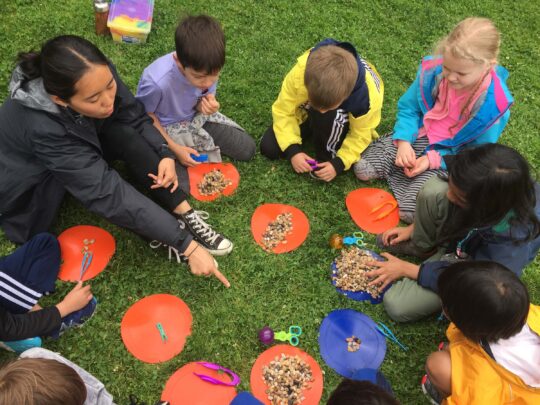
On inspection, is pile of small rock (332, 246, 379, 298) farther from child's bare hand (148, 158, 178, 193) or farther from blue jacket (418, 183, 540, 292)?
child's bare hand (148, 158, 178, 193)

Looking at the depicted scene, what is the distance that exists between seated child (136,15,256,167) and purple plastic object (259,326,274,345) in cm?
123

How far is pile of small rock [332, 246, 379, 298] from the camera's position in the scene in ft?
8.23

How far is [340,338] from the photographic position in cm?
233

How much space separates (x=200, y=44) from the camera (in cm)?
237

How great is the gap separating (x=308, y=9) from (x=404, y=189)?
7.08 feet

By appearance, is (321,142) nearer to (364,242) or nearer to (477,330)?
(364,242)

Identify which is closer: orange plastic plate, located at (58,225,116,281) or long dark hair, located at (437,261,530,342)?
long dark hair, located at (437,261,530,342)

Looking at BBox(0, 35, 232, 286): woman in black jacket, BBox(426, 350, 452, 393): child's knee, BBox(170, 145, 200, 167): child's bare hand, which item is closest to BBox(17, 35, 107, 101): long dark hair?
BBox(0, 35, 232, 286): woman in black jacket

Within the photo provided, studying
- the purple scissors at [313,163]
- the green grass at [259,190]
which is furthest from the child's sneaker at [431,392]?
the purple scissors at [313,163]

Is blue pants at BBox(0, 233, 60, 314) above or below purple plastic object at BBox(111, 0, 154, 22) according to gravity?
below

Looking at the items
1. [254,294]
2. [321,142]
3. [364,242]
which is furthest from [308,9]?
[254,294]

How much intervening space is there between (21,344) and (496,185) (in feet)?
7.43

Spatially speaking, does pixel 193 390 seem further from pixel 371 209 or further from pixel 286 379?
pixel 371 209

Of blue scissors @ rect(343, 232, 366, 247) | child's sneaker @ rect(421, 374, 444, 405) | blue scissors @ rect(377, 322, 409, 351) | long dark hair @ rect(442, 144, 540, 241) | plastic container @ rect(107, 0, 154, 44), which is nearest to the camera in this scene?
long dark hair @ rect(442, 144, 540, 241)
